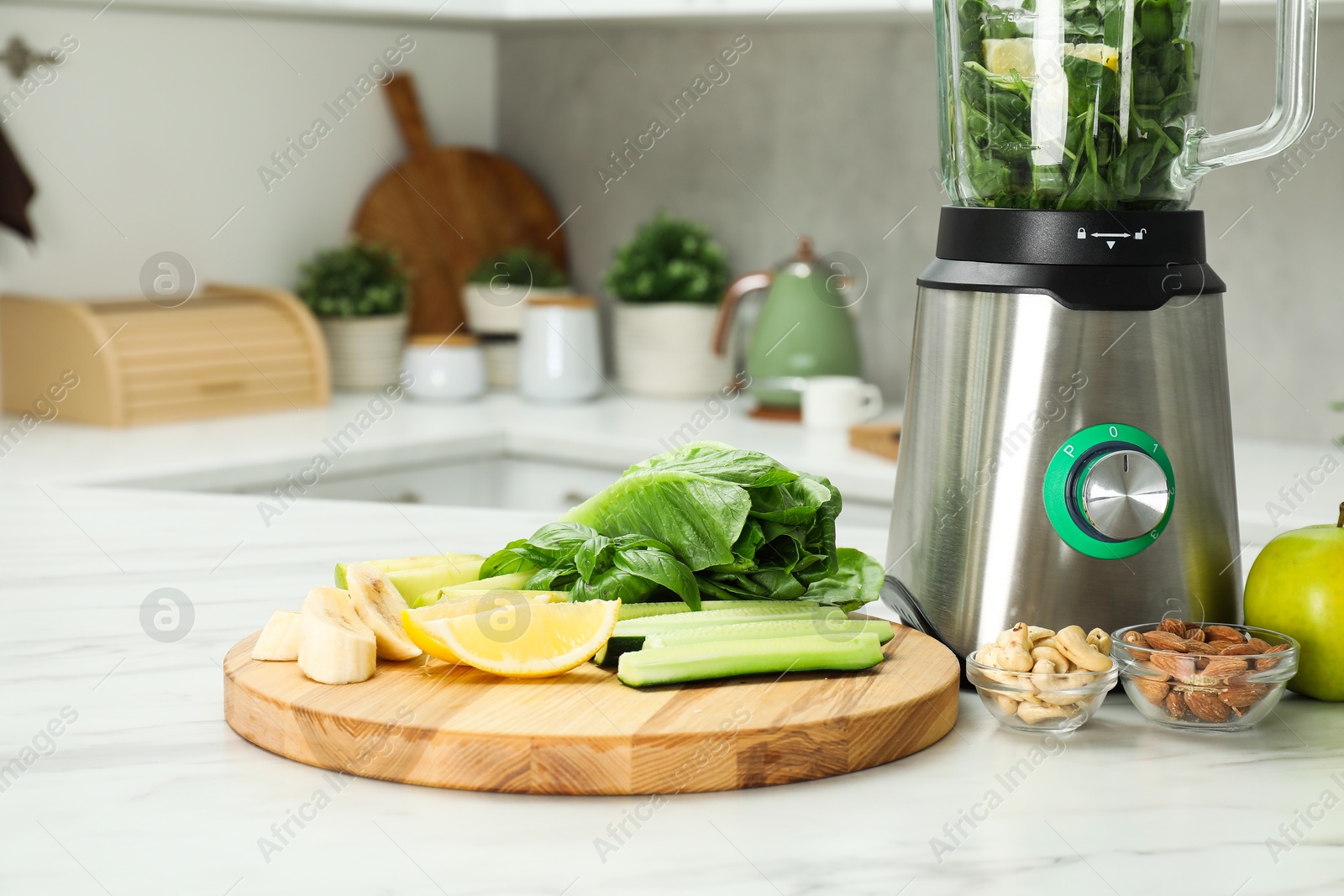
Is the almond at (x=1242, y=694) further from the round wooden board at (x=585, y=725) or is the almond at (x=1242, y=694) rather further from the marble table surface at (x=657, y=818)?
the round wooden board at (x=585, y=725)

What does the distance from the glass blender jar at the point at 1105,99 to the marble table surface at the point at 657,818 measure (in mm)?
308

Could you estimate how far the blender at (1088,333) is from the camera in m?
0.82

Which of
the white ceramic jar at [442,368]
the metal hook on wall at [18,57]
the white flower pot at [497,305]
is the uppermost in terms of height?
the metal hook on wall at [18,57]

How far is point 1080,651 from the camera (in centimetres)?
77

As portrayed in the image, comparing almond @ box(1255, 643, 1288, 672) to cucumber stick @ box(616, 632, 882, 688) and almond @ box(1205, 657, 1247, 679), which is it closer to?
almond @ box(1205, 657, 1247, 679)

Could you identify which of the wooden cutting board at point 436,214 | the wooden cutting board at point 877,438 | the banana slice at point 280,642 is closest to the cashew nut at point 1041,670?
the banana slice at point 280,642

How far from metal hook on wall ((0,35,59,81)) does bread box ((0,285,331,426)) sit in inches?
14.3

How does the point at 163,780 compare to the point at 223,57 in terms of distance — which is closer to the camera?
the point at 163,780

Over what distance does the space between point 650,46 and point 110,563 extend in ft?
6.64

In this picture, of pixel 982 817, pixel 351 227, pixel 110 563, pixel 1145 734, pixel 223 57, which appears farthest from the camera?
pixel 351 227

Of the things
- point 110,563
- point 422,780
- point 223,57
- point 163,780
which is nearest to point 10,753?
point 163,780

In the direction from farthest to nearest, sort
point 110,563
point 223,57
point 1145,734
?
point 223,57
point 110,563
point 1145,734

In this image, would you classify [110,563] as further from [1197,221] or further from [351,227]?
[351,227]

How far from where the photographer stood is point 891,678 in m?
0.79
